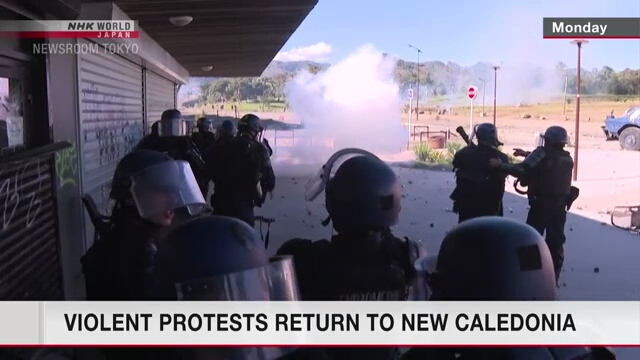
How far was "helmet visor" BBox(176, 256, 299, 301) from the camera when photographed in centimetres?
132

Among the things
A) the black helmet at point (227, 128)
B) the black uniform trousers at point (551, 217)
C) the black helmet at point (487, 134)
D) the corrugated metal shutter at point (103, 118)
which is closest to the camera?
the black helmet at point (487, 134)

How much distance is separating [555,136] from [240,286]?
102 inches

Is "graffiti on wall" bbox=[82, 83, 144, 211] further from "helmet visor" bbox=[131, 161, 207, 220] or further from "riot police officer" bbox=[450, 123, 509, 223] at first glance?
"riot police officer" bbox=[450, 123, 509, 223]

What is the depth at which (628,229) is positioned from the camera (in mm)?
5383

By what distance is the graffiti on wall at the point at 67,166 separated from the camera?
326 cm

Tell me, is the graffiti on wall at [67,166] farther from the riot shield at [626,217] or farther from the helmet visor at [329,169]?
the riot shield at [626,217]

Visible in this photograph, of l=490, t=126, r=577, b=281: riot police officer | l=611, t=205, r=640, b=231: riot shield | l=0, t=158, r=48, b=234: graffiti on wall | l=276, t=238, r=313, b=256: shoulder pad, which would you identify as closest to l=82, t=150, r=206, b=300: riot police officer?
l=276, t=238, r=313, b=256: shoulder pad

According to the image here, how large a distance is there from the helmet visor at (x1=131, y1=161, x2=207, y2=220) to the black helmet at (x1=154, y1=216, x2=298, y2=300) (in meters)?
0.58

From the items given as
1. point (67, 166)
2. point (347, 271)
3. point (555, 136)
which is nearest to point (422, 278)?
point (347, 271)

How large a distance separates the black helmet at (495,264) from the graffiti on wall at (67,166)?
2.35 metres

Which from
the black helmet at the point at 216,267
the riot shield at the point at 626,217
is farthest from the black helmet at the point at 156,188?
the riot shield at the point at 626,217

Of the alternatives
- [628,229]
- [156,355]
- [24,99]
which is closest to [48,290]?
[24,99]

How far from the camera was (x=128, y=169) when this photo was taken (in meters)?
2.24

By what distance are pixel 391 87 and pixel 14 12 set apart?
1.58 m
